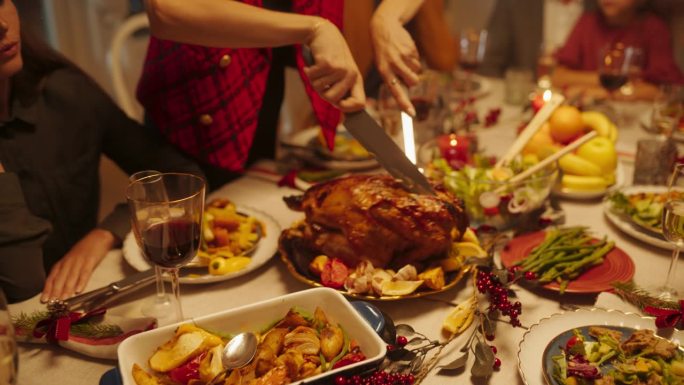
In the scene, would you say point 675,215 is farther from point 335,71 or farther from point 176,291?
point 176,291

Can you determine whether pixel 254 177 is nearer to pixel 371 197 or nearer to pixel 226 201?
pixel 226 201

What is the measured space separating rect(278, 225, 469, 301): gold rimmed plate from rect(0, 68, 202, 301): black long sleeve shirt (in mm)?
366

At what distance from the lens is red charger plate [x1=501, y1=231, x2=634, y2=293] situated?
3.61ft

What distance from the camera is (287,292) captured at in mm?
1146

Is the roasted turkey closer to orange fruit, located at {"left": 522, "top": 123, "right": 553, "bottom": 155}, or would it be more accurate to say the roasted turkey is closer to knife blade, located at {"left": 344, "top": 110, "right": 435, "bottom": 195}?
knife blade, located at {"left": 344, "top": 110, "right": 435, "bottom": 195}

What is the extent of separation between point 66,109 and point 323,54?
73cm

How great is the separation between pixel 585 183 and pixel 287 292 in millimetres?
795

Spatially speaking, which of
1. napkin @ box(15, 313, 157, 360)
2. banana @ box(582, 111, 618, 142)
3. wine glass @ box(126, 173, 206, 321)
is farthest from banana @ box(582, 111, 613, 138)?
napkin @ box(15, 313, 157, 360)

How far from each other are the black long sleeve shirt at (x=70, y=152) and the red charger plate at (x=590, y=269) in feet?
2.60

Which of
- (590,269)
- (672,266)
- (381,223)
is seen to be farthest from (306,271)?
(672,266)

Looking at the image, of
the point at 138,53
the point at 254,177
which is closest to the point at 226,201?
the point at 254,177

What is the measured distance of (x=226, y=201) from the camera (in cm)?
137

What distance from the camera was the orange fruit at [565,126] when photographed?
1.69m

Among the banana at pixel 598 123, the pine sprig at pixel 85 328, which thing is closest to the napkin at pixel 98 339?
the pine sprig at pixel 85 328
